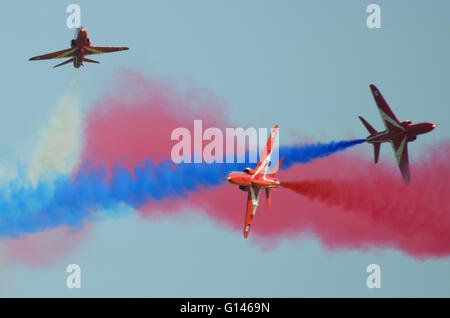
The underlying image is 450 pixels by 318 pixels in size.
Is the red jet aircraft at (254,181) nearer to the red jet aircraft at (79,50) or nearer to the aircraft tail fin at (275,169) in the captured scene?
the aircraft tail fin at (275,169)

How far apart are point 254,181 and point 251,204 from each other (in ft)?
7.18

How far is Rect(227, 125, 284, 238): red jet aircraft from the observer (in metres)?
74.0

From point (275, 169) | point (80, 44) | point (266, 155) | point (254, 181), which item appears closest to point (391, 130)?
point (275, 169)

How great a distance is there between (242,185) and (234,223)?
213 inches

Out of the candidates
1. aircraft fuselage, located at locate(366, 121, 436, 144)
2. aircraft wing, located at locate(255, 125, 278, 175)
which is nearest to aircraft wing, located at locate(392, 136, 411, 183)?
aircraft fuselage, located at locate(366, 121, 436, 144)

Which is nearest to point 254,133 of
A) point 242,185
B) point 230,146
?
point 230,146

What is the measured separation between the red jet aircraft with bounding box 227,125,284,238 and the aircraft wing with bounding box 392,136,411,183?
293 inches

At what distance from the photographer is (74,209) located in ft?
258

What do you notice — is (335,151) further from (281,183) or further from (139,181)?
(139,181)

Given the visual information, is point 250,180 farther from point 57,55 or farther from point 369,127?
point 57,55

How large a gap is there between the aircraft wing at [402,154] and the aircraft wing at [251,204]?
916 centimetres

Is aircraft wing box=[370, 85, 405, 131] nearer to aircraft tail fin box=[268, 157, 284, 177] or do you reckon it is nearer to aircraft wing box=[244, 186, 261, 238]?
aircraft tail fin box=[268, 157, 284, 177]

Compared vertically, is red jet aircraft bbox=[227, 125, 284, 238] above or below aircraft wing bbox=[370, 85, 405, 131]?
below

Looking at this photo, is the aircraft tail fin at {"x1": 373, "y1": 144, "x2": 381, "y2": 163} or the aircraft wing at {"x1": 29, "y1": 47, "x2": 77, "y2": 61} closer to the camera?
the aircraft tail fin at {"x1": 373, "y1": 144, "x2": 381, "y2": 163}
